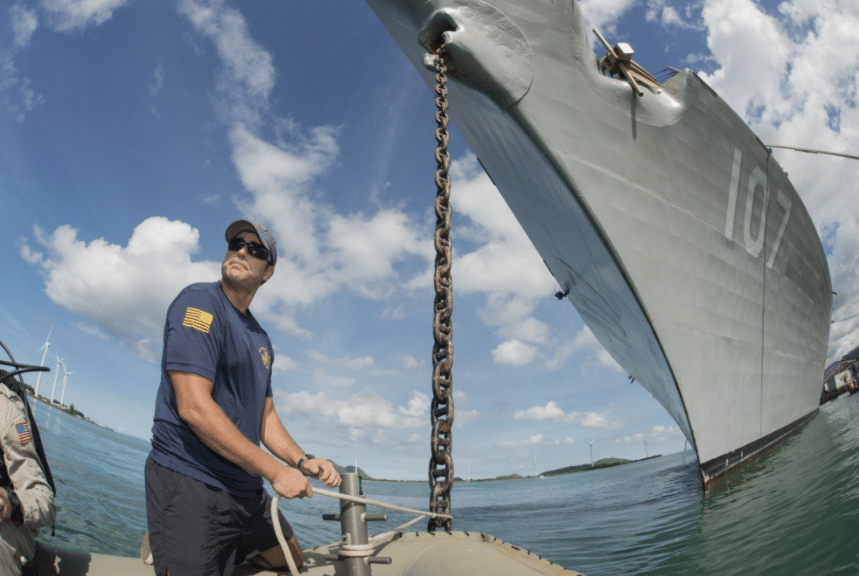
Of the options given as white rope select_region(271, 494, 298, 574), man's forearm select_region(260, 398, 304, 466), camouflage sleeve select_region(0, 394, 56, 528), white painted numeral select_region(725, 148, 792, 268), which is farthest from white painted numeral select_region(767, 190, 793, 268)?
camouflage sleeve select_region(0, 394, 56, 528)

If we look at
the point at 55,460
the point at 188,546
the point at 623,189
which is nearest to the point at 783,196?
the point at 623,189

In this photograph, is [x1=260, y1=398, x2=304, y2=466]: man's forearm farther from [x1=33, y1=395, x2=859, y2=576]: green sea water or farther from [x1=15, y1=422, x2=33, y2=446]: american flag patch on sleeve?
[x1=33, y1=395, x2=859, y2=576]: green sea water

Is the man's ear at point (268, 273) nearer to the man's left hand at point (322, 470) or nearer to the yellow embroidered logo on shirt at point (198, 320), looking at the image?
the yellow embroidered logo on shirt at point (198, 320)

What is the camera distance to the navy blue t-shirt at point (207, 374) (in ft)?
5.93

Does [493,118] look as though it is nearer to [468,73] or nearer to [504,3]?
[468,73]

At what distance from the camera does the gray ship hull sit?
547cm

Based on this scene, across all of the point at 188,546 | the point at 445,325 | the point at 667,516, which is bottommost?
the point at 667,516

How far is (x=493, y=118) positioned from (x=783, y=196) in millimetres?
7046

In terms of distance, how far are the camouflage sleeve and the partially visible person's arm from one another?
2.63 ft

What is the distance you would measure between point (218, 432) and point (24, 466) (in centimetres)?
100

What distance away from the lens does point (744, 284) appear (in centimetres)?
831

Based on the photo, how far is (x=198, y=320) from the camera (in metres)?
1.85

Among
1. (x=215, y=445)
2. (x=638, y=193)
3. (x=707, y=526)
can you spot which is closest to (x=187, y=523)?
(x=215, y=445)

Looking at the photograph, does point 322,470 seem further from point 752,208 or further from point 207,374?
point 752,208
